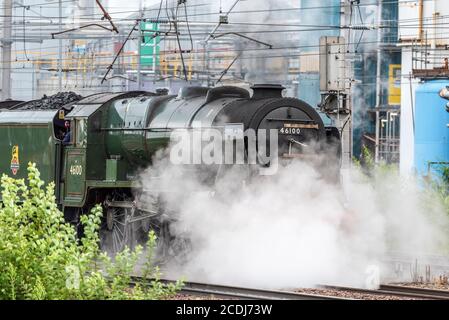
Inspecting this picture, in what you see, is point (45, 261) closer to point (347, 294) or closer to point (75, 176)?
point (347, 294)

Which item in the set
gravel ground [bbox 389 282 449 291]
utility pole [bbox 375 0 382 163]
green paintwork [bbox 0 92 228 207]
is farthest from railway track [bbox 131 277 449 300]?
utility pole [bbox 375 0 382 163]

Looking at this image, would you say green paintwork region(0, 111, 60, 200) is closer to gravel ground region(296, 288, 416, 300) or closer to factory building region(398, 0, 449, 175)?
gravel ground region(296, 288, 416, 300)

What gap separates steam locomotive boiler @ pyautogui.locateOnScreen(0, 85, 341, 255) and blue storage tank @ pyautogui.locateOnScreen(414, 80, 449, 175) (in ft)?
52.2

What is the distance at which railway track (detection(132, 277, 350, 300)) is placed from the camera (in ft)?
38.1

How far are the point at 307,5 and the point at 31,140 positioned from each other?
22.8 meters

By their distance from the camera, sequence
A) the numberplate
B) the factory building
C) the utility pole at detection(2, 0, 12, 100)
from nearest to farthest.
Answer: the numberplate
the utility pole at detection(2, 0, 12, 100)
the factory building

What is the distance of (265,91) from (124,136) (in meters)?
2.67

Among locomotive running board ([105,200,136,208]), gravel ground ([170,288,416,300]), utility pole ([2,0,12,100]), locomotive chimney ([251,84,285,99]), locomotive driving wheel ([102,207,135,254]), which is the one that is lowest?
gravel ground ([170,288,416,300])

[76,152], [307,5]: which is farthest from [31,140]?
[307,5]

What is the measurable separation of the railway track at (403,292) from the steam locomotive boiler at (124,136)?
86.1 inches

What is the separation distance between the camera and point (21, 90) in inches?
2106

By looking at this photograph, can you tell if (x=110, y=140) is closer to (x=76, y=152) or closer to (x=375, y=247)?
(x=76, y=152)

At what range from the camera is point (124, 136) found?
15.8m

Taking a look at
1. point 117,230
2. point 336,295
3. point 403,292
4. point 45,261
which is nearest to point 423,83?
point 117,230
